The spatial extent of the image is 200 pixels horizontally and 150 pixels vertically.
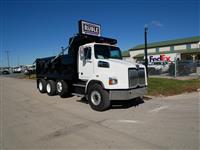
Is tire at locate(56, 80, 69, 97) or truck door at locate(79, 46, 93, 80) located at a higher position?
truck door at locate(79, 46, 93, 80)

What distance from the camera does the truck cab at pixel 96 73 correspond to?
7.33m

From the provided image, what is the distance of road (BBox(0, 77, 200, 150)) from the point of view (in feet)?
14.5

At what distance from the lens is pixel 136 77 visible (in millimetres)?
7754

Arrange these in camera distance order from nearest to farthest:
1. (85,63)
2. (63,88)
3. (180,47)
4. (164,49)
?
(85,63) < (63,88) < (180,47) < (164,49)

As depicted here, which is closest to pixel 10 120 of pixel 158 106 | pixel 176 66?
pixel 158 106

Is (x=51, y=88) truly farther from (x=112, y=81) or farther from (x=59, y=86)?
(x=112, y=81)

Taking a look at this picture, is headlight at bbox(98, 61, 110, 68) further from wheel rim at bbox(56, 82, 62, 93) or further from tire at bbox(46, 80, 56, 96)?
tire at bbox(46, 80, 56, 96)

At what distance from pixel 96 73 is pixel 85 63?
96 cm

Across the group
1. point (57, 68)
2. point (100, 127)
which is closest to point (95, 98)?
point (100, 127)

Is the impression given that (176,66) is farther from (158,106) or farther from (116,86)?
(116,86)

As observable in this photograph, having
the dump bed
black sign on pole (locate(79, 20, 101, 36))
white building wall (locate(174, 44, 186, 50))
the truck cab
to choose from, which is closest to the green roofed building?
white building wall (locate(174, 44, 186, 50))

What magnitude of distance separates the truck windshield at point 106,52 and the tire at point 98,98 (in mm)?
1417

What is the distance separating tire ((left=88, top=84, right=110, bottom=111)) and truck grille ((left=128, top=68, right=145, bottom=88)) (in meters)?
1.08

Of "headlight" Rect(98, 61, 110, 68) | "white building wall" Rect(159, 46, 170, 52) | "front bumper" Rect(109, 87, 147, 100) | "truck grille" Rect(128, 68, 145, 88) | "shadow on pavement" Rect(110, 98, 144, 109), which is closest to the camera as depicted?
"front bumper" Rect(109, 87, 147, 100)
